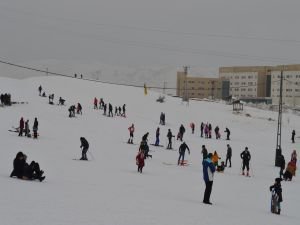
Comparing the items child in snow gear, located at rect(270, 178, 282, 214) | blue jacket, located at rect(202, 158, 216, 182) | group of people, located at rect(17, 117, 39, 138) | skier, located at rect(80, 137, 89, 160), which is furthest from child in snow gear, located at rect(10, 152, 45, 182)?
group of people, located at rect(17, 117, 39, 138)

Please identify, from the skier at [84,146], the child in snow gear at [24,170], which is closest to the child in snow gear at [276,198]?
the child in snow gear at [24,170]

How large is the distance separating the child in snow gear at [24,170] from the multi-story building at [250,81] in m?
156

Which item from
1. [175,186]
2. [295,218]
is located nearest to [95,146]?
[175,186]

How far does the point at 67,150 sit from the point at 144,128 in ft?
59.5

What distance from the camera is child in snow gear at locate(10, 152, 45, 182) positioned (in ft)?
53.8

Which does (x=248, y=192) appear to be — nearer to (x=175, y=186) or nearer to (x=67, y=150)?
(x=175, y=186)

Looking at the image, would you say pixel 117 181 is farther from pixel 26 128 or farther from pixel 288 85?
pixel 288 85

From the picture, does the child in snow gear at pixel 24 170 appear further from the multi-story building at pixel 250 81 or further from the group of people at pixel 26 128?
the multi-story building at pixel 250 81

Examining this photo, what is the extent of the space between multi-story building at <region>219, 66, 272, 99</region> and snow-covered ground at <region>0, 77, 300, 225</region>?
117241 millimetres

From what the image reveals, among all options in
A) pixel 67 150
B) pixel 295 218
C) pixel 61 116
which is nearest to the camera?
pixel 295 218

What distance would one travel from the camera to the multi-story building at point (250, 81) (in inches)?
6678

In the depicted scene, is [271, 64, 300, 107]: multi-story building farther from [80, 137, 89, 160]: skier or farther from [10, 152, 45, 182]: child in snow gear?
[10, 152, 45, 182]: child in snow gear

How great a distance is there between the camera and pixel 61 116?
4422cm

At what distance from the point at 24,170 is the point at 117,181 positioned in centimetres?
385
